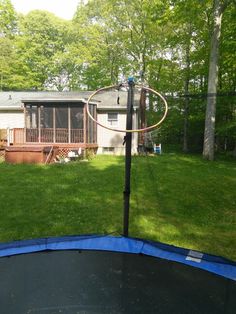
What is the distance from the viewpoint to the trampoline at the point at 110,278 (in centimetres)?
266

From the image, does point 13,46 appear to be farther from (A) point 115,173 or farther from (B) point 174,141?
(A) point 115,173

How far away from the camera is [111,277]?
318cm

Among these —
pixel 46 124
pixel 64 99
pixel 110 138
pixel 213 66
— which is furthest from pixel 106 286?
pixel 110 138

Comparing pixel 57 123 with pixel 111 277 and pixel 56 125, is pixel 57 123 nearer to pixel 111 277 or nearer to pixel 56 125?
pixel 56 125

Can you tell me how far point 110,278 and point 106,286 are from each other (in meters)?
0.17

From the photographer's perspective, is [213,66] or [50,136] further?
[50,136]

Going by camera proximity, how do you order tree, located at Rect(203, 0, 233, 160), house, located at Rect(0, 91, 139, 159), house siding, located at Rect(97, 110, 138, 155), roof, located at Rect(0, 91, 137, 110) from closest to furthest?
1. tree, located at Rect(203, 0, 233, 160)
2. house, located at Rect(0, 91, 139, 159)
3. roof, located at Rect(0, 91, 137, 110)
4. house siding, located at Rect(97, 110, 138, 155)

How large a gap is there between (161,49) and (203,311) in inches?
882

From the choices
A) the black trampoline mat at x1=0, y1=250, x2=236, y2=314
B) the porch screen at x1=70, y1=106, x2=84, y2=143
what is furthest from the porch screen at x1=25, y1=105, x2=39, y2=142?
the black trampoline mat at x1=0, y1=250, x2=236, y2=314

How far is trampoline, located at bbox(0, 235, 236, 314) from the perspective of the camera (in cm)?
→ 266

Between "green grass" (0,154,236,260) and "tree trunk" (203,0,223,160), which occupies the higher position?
"tree trunk" (203,0,223,160)

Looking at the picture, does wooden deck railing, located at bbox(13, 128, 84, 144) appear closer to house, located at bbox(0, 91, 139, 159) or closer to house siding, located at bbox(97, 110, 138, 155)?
house, located at bbox(0, 91, 139, 159)

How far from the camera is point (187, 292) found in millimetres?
2895

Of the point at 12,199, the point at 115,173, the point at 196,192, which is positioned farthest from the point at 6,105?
the point at 196,192
